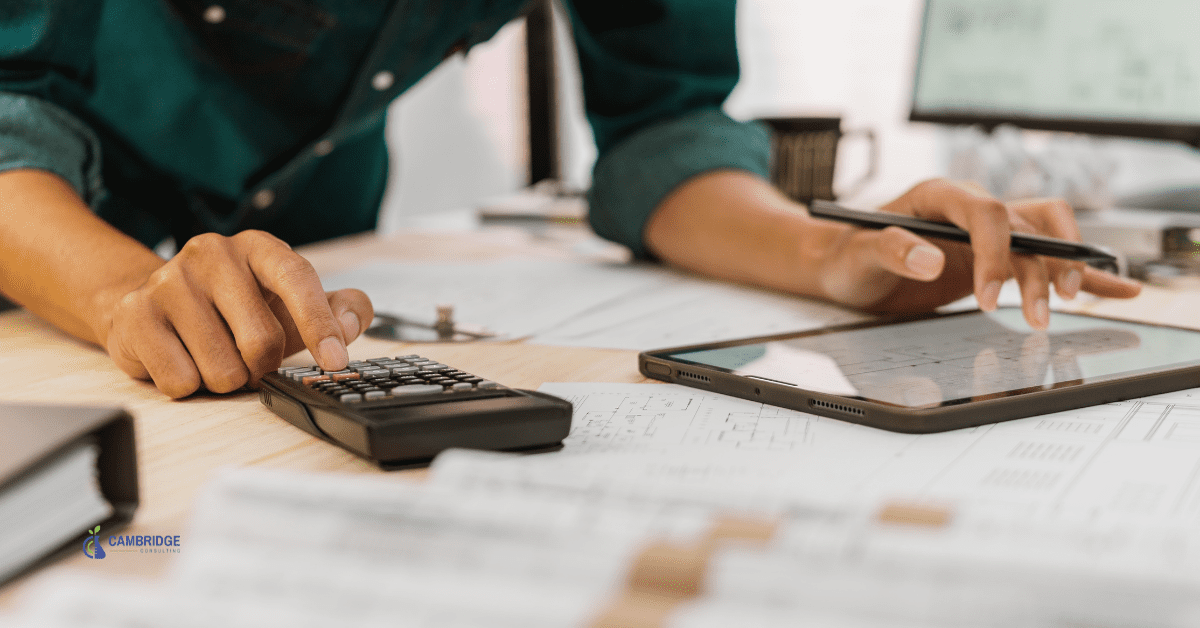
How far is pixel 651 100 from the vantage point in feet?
3.37

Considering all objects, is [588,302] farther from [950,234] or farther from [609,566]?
[609,566]

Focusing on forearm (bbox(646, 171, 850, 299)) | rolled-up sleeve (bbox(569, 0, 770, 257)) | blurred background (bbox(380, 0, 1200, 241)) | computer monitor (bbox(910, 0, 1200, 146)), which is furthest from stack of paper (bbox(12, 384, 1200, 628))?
blurred background (bbox(380, 0, 1200, 241))

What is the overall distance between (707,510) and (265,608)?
4.4 inches

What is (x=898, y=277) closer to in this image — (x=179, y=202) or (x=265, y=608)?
(x=265, y=608)

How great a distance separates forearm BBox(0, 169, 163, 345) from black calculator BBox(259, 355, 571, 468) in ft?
0.60

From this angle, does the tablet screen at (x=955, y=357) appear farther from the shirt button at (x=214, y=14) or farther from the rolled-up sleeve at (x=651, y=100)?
the shirt button at (x=214, y=14)

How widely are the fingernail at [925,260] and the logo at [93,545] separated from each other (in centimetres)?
47

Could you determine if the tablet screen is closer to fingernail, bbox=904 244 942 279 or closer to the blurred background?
fingernail, bbox=904 244 942 279

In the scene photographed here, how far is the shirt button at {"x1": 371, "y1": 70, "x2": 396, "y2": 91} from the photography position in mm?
947

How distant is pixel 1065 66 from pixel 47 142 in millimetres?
985

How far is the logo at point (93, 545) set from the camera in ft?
0.94

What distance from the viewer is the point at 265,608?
226 mm

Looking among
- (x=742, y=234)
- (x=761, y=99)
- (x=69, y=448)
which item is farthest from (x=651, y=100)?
(x=761, y=99)

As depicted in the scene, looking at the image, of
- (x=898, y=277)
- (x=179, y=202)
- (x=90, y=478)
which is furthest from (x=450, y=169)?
(x=90, y=478)
